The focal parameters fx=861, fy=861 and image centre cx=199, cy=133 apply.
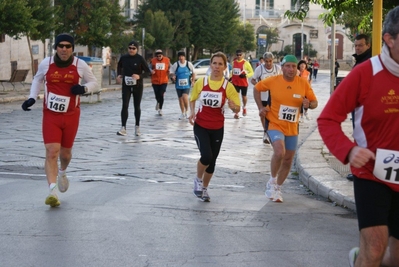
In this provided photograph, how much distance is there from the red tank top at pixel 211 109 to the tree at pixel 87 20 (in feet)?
95.4

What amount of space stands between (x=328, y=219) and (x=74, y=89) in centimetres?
288

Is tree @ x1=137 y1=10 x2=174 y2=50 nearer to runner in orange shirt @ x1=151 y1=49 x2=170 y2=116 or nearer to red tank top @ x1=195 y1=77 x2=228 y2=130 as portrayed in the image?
runner in orange shirt @ x1=151 y1=49 x2=170 y2=116

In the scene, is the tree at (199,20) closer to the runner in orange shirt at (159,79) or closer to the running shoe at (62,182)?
the runner in orange shirt at (159,79)

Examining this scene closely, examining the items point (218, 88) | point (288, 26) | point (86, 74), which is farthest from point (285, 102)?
point (288, 26)

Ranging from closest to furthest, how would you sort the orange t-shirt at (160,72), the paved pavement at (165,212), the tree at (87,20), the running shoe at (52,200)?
the paved pavement at (165,212) < the running shoe at (52,200) < the orange t-shirt at (160,72) < the tree at (87,20)

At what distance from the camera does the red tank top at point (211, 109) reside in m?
9.45

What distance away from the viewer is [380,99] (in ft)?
15.6

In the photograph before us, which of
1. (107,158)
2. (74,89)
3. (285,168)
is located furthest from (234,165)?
(74,89)

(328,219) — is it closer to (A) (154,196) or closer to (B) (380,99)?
(A) (154,196)

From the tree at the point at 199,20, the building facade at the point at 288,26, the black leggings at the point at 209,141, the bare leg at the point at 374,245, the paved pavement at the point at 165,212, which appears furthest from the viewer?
the building facade at the point at 288,26

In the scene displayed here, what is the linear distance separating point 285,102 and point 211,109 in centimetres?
82

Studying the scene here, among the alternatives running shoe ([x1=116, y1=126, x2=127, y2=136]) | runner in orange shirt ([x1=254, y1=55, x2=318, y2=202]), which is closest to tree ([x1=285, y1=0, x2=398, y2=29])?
runner in orange shirt ([x1=254, y1=55, x2=318, y2=202])

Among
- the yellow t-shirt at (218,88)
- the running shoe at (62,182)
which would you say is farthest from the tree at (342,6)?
the running shoe at (62,182)

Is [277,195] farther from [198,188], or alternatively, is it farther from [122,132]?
[122,132]
